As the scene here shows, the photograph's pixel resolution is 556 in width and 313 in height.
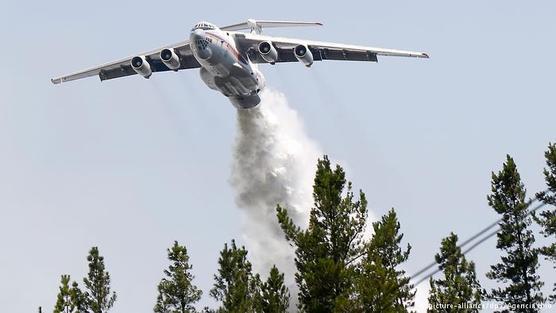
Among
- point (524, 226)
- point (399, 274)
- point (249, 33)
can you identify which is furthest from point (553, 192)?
point (249, 33)

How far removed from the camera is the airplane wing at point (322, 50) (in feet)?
258

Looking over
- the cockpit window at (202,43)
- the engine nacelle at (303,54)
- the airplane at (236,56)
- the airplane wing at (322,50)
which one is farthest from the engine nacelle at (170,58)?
the engine nacelle at (303,54)

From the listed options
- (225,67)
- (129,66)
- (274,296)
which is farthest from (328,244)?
(129,66)

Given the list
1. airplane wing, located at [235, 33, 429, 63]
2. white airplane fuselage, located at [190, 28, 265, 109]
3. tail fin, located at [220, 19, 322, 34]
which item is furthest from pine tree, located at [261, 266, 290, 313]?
tail fin, located at [220, 19, 322, 34]

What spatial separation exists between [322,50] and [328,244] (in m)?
29.7

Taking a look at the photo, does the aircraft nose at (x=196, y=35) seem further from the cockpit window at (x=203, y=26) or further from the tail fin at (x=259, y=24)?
the tail fin at (x=259, y=24)

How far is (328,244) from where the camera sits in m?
52.3

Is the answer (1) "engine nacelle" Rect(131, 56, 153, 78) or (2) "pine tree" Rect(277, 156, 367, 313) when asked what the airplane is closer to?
(1) "engine nacelle" Rect(131, 56, 153, 78)

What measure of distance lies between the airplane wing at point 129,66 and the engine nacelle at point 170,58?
1.60 m

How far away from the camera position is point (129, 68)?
8544 cm

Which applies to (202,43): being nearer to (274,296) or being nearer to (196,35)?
(196,35)

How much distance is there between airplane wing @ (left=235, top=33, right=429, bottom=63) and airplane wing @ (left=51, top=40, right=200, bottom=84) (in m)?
4.20

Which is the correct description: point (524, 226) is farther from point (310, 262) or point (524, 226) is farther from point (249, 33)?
point (249, 33)

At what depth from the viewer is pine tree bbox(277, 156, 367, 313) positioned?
165 feet
